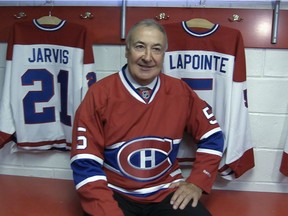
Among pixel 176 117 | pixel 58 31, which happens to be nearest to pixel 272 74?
pixel 176 117

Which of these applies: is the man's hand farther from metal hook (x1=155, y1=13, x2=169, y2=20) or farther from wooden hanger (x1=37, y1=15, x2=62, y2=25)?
wooden hanger (x1=37, y1=15, x2=62, y2=25)

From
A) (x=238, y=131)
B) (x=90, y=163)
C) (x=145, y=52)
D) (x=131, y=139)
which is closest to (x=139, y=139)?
(x=131, y=139)

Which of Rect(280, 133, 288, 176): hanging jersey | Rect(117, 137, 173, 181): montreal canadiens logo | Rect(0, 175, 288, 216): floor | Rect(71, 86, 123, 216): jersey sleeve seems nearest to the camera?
Rect(71, 86, 123, 216): jersey sleeve

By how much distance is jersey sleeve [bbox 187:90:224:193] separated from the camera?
48.1 inches

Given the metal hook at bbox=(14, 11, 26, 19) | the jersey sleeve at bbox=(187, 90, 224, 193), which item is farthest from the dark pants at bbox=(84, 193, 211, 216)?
the metal hook at bbox=(14, 11, 26, 19)

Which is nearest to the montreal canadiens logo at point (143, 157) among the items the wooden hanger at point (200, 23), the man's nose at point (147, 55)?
the man's nose at point (147, 55)

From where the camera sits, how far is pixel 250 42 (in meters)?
1.36

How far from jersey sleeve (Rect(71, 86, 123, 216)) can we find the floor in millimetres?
229

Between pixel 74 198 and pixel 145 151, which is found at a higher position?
pixel 145 151

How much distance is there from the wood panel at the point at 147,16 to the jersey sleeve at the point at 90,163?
37 cm

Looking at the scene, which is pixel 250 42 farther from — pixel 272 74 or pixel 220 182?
pixel 220 182

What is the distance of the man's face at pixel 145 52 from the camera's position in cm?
111

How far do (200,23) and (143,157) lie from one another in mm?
550

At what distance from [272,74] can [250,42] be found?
160 mm
